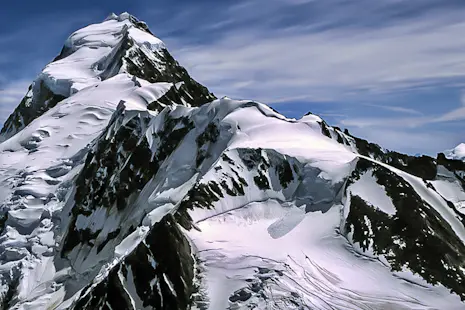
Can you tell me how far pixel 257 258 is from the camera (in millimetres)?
50812

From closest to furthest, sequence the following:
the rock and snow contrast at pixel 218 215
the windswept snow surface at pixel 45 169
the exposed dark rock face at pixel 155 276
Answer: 1. the rock and snow contrast at pixel 218 215
2. the exposed dark rock face at pixel 155 276
3. the windswept snow surface at pixel 45 169

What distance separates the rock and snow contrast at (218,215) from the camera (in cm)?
4912

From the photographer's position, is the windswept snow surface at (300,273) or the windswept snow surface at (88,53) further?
the windswept snow surface at (88,53)

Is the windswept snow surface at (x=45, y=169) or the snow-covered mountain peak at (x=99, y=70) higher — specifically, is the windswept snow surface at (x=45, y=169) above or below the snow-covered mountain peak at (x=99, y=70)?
below

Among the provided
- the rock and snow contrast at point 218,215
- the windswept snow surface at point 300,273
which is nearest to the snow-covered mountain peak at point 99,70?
the rock and snow contrast at point 218,215

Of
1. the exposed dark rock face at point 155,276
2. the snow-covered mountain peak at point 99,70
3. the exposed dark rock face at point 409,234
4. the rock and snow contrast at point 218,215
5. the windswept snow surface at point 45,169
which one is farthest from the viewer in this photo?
the snow-covered mountain peak at point 99,70

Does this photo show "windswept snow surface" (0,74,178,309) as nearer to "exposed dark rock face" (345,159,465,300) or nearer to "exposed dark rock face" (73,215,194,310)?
"exposed dark rock face" (73,215,194,310)

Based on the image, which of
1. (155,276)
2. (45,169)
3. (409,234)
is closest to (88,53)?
(45,169)

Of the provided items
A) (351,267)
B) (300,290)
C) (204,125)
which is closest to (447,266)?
(351,267)

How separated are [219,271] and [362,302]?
42.1 ft

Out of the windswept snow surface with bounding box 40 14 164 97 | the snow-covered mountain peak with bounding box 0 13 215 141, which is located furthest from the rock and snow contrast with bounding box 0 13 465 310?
the windswept snow surface with bounding box 40 14 164 97

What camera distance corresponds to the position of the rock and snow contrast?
1934 inches

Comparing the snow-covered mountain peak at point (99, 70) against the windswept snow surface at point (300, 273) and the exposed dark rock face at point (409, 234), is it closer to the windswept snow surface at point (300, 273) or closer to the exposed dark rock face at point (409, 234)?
the exposed dark rock face at point (409, 234)

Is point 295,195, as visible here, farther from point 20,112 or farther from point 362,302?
point 20,112
